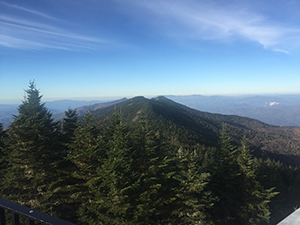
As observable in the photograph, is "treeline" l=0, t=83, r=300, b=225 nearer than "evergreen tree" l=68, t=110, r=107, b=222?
Yes

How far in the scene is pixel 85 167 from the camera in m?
17.2

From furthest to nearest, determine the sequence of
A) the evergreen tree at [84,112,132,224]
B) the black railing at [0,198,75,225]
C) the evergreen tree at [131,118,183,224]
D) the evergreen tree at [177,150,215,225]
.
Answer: the evergreen tree at [177,150,215,225] < the evergreen tree at [131,118,183,224] < the evergreen tree at [84,112,132,224] < the black railing at [0,198,75,225]

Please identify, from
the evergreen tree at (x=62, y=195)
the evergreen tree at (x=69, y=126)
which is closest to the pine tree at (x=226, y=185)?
the evergreen tree at (x=62, y=195)

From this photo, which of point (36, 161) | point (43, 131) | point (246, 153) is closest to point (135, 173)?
point (36, 161)

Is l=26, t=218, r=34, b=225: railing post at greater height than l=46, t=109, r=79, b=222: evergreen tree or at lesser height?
greater

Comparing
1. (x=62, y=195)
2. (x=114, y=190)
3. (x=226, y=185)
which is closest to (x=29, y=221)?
(x=114, y=190)

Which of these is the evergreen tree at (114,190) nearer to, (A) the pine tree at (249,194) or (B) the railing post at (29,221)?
(B) the railing post at (29,221)

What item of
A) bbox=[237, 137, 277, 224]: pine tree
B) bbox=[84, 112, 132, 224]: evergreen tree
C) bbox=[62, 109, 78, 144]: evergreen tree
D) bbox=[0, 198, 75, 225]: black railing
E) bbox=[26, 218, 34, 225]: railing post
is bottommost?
bbox=[237, 137, 277, 224]: pine tree

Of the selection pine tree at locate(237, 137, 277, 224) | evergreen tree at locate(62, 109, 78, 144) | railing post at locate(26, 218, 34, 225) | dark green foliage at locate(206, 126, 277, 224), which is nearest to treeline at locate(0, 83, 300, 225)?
evergreen tree at locate(62, 109, 78, 144)

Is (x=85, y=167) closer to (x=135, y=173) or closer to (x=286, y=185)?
(x=135, y=173)

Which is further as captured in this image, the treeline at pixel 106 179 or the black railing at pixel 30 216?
the treeline at pixel 106 179

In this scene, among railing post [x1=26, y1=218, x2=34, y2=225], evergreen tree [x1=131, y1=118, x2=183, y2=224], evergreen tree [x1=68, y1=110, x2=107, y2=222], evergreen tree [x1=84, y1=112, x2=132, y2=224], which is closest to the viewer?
railing post [x1=26, y1=218, x2=34, y2=225]

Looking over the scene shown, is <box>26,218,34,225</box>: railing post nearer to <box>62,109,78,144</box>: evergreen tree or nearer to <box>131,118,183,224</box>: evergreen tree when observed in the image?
<box>131,118,183,224</box>: evergreen tree

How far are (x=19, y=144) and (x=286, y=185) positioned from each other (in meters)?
68.2
